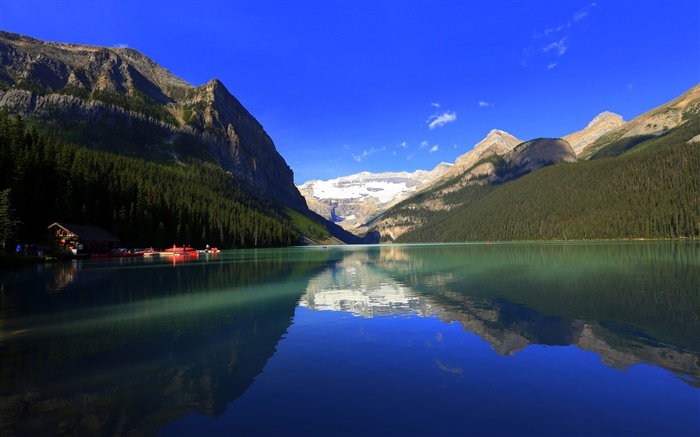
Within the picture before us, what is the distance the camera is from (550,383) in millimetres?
12406

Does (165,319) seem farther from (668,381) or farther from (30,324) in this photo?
(668,381)

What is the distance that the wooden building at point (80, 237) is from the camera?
84250 mm

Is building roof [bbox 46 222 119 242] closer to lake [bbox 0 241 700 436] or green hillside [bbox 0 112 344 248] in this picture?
green hillside [bbox 0 112 344 248]

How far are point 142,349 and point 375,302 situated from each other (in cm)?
1772

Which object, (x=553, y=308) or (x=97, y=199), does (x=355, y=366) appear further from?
(x=97, y=199)

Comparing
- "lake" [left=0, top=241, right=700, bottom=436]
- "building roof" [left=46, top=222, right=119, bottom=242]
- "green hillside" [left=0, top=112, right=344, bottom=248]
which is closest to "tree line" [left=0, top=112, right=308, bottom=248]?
"green hillside" [left=0, top=112, right=344, bottom=248]

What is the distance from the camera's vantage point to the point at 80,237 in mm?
85875

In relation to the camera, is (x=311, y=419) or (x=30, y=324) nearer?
(x=311, y=419)

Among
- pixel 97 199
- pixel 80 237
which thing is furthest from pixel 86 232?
pixel 97 199

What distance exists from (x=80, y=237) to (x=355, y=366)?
97.2m

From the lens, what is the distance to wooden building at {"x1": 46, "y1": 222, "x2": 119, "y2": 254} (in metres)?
84.2

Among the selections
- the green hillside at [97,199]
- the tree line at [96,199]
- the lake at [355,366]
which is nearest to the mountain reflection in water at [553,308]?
the lake at [355,366]

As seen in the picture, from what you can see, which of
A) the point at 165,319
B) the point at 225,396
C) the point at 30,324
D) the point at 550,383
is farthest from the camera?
the point at 165,319

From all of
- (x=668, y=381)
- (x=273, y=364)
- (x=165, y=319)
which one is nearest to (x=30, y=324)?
(x=165, y=319)
